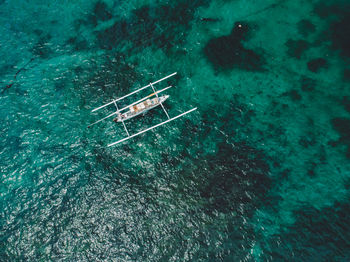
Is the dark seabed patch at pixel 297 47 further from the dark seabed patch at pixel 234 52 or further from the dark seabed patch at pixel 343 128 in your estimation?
the dark seabed patch at pixel 343 128

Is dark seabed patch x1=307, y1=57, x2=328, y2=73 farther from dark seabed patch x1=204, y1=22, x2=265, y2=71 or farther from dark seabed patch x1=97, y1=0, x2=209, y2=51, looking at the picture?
dark seabed patch x1=97, y1=0, x2=209, y2=51

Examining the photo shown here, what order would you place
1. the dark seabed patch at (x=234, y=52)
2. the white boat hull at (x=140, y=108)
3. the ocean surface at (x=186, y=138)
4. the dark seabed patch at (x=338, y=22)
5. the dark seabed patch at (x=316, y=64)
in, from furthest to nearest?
the dark seabed patch at (x=234, y=52), the dark seabed patch at (x=338, y=22), the dark seabed patch at (x=316, y=64), the white boat hull at (x=140, y=108), the ocean surface at (x=186, y=138)

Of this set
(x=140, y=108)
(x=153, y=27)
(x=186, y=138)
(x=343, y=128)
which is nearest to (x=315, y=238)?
(x=343, y=128)

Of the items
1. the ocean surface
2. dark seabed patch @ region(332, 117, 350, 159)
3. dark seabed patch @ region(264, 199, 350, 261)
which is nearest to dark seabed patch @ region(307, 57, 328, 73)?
the ocean surface

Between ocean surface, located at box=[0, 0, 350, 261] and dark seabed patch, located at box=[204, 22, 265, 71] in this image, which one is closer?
ocean surface, located at box=[0, 0, 350, 261]

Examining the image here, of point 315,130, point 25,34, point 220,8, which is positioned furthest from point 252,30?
point 25,34

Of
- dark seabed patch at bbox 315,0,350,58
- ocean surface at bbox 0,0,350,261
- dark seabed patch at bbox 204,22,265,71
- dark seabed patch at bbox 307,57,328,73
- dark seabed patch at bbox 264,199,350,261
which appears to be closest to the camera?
dark seabed patch at bbox 264,199,350,261

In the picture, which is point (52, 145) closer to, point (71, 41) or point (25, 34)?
point (71, 41)

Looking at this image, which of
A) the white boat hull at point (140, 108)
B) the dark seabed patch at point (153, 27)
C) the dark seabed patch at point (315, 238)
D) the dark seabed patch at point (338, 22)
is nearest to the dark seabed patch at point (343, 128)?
the dark seabed patch at point (315, 238)
